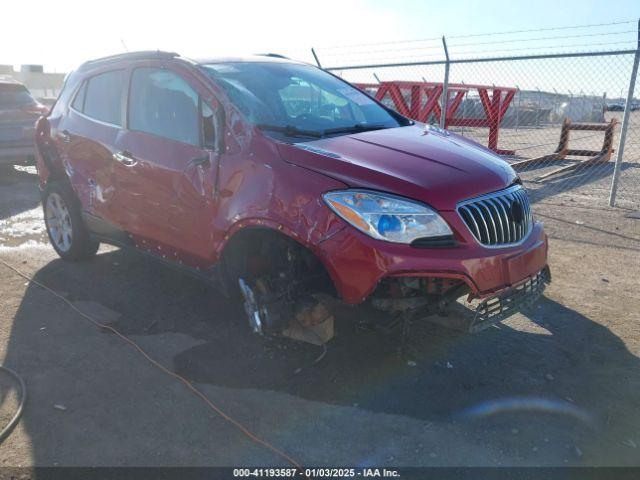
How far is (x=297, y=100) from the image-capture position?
3975 millimetres

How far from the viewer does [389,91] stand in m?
11.5

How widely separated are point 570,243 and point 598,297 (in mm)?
1629

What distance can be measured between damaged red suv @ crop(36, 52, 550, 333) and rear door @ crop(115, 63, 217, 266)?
0.01 metres

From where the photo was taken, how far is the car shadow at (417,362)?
123 inches

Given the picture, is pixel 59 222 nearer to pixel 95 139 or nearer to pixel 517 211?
pixel 95 139

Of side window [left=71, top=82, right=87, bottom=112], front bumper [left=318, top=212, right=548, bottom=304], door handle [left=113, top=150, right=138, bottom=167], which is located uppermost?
side window [left=71, top=82, right=87, bottom=112]

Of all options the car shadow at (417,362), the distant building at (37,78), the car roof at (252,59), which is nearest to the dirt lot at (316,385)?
the car shadow at (417,362)

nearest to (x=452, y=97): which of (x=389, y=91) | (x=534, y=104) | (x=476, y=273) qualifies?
(x=389, y=91)

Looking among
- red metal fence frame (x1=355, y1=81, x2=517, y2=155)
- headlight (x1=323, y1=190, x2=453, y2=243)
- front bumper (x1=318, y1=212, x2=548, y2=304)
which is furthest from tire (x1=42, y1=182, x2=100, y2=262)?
red metal fence frame (x1=355, y1=81, x2=517, y2=155)

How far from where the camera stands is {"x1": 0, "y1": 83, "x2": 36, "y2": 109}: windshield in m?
9.65

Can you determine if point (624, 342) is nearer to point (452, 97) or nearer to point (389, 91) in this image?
point (389, 91)

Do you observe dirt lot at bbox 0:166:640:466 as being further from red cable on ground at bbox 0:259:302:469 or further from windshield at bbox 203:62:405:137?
windshield at bbox 203:62:405:137

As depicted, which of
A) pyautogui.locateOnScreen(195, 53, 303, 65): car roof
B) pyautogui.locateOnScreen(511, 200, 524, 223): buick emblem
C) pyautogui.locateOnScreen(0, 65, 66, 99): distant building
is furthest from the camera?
pyautogui.locateOnScreen(0, 65, 66, 99): distant building

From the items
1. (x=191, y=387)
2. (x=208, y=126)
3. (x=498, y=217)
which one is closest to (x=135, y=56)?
(x=208, y=126)
